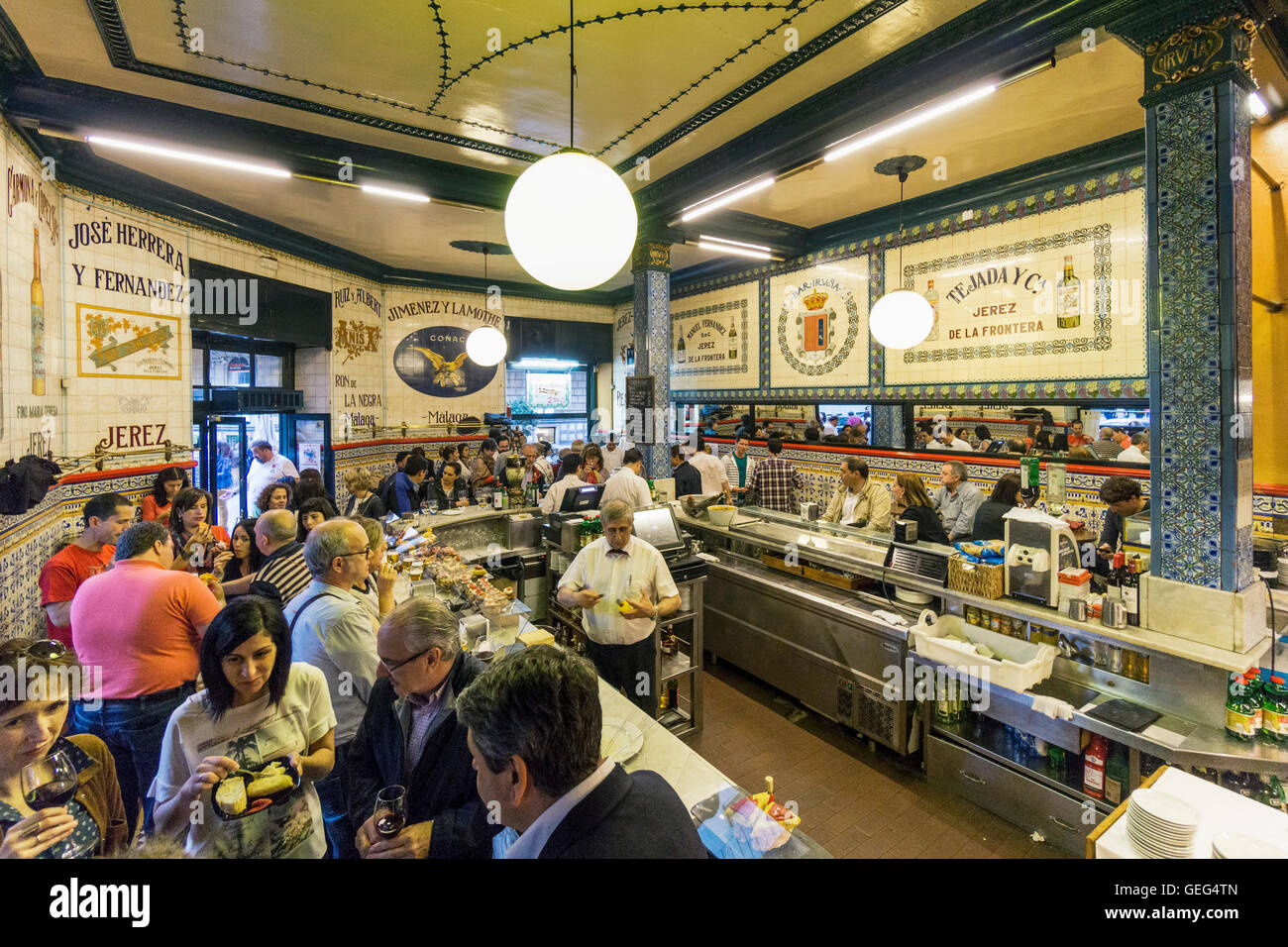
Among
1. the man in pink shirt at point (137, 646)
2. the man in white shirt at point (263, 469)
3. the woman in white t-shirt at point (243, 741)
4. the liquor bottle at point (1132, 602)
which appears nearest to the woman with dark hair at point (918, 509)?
the liquor bottle at point (1132, 602)

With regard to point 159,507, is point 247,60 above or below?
above

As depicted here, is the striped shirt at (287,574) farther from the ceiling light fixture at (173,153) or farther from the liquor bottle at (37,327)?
the ceiling light fixture at (173,153)

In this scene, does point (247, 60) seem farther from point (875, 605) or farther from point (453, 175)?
point (875, 605)

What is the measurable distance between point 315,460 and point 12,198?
5.12 metres

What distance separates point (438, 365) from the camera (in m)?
10.5

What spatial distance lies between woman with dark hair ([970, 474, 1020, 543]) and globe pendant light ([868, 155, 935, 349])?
1.53 m

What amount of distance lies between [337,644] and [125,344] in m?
4.83

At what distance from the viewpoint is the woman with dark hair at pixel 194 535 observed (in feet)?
13.8

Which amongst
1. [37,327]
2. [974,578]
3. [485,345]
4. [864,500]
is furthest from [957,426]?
[37,327]

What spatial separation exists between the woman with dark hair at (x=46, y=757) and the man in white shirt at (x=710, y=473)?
21.1ft

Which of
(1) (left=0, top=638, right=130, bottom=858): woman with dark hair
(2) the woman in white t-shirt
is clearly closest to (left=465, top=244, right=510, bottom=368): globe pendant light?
(2) the woman in white t-shirt

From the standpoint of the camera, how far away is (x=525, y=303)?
11289 mm
